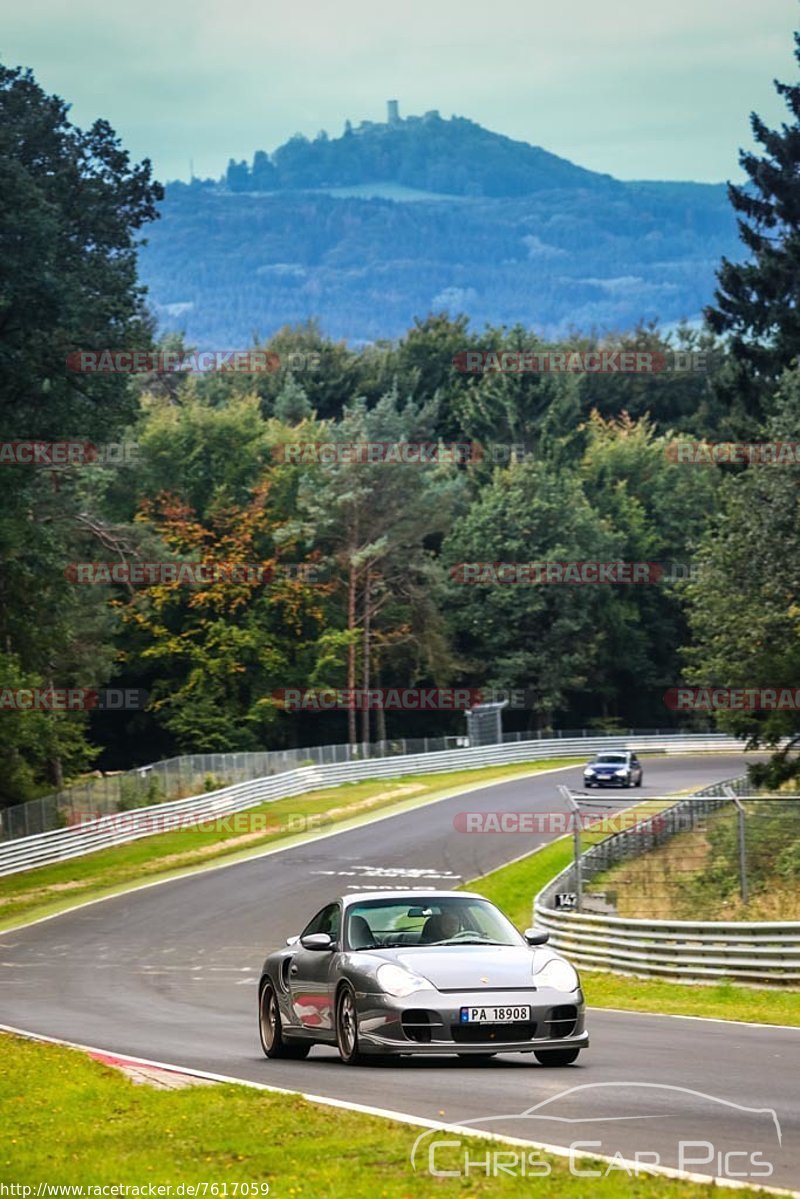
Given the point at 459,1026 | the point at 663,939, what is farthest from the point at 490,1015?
the point at 663,939

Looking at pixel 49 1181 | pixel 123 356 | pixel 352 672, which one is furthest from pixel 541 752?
pixel 49 1181

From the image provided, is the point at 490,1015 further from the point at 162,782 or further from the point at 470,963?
the point at 162,782

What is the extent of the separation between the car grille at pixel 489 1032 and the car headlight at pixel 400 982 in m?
0.36

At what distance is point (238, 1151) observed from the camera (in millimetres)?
9484

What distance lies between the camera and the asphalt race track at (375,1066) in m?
9.94

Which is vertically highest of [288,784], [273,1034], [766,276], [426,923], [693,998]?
[766,276]

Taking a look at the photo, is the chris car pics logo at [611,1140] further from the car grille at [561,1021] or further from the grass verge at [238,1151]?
the car grille at [561,1021]

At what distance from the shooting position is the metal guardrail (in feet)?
75.2

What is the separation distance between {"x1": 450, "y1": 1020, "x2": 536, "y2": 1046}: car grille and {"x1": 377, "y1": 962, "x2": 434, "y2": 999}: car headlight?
14.3 inches

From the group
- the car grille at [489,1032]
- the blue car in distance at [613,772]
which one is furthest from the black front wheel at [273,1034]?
the blue car in distance at [613,772]

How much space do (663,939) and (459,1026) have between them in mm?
13201

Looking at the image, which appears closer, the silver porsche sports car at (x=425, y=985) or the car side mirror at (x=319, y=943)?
the silver porsche sports car at (x=425, y=985)

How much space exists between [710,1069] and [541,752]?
235 feet

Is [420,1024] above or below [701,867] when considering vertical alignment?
above
